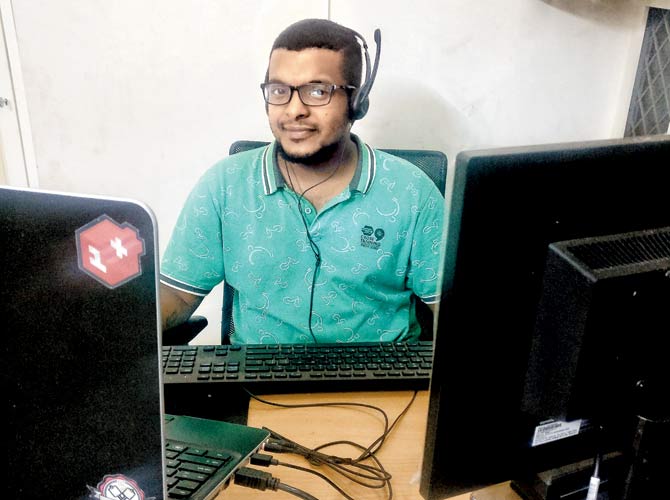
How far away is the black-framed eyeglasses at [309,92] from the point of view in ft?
4.14

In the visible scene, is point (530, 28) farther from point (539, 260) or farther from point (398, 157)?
point (539, 260)

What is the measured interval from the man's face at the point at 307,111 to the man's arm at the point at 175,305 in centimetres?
38

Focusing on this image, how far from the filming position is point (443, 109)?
1710mm

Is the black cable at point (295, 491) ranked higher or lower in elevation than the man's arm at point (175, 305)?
higher

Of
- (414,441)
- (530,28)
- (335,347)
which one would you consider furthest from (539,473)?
(530,28)

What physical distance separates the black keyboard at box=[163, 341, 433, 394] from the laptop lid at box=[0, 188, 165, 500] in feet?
1.19

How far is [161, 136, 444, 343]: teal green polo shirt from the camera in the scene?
1.26 meters

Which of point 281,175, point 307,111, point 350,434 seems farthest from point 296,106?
point 350,434

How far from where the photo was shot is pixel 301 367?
3.10 feet

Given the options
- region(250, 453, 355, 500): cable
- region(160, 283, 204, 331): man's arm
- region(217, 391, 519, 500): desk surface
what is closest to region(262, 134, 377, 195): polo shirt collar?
region(160, 283, 204, 331): man's arm

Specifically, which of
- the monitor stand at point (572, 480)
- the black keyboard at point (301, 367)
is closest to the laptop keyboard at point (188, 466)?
the black keyboard at point (301, 367)

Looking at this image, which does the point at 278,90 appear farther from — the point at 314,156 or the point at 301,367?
the point at 301,367

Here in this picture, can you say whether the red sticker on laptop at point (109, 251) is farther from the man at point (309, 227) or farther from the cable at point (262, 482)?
the man at point (309, 227)

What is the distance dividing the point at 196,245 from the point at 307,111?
0.38 metres
